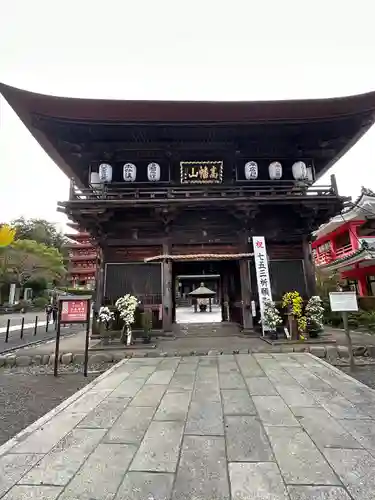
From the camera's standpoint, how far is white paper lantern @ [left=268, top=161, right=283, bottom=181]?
9.76 meters

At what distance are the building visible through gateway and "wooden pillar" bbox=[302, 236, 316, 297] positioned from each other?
0.03m

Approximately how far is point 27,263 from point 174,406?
38.1 m

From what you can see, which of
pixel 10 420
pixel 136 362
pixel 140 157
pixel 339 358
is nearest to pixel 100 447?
pixel 10 420

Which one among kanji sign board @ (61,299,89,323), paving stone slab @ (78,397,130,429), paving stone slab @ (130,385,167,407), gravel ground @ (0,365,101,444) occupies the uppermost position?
kanji sign board @ (61,299,89,323)

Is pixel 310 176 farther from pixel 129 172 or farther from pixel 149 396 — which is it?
pixel 149 396

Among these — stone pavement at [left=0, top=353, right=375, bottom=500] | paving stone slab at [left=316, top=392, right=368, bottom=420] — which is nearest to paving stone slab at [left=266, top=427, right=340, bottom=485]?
stone pavement at [left=0, top=353, right=375, bottom=500]

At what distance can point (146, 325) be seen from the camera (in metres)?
8.20

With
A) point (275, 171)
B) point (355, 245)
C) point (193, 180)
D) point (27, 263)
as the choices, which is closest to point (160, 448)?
point (193, 180)

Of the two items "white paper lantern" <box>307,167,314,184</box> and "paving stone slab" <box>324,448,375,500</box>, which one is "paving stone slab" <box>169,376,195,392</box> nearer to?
"paving stone slab" <box>324,448,375,500</box>

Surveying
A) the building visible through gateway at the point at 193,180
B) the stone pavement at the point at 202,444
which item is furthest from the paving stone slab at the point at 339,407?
the building visible through gateway at the point at 193,180

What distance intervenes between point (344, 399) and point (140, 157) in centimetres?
946

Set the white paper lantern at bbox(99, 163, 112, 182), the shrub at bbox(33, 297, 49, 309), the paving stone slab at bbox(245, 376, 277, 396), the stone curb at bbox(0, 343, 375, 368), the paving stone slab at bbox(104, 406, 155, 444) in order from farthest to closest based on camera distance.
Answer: the shrub at bbox(33, 297, 49, 309), the white paper lantern at bbox(99, 163, 112, 182), the stone curb at bbox(0, 343, 375, 368), the paving stone slab at bbox(245, 376, 277, 396), the paving stone slab at bbox(104, 406, 155, 444)

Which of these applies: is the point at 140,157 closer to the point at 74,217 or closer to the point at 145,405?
the point at 74,217

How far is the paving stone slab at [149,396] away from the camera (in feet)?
12.6
